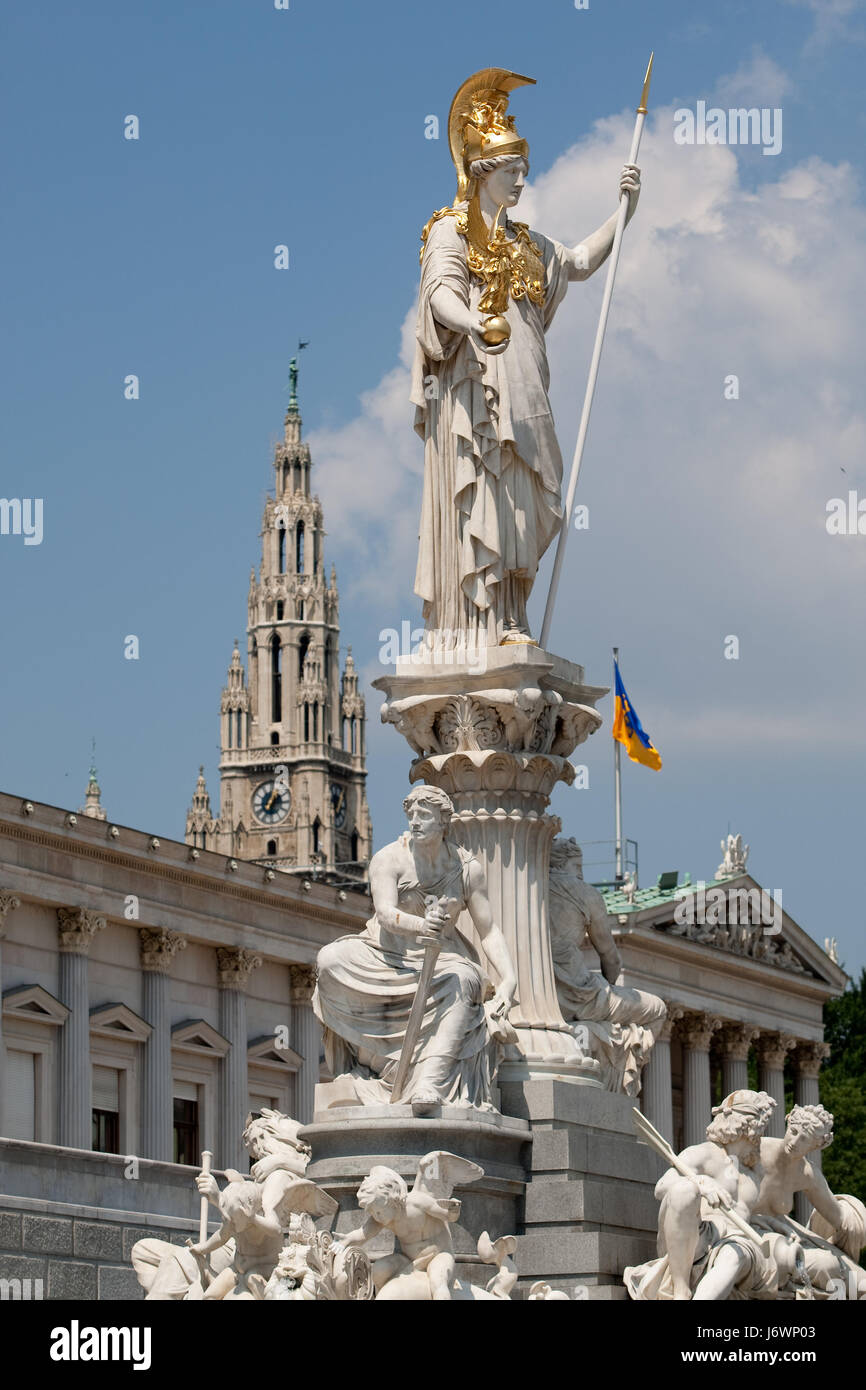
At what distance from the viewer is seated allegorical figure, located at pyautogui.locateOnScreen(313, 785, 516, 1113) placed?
16.3 meters

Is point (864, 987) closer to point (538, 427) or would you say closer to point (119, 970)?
point (119, 970)

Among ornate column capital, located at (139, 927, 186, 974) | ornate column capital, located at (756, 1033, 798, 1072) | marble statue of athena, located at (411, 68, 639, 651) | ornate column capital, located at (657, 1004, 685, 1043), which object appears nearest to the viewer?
marble statue of athena, located at (411, 68, 639, 651)

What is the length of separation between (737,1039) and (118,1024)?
104 feet

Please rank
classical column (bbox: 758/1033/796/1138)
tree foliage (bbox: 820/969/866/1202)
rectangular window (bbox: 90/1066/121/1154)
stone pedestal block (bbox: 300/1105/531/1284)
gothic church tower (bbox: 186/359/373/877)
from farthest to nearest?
gothic church tower (bbox: 186/359/373/877)
classical column (bbox: 758/1033/796/1138)
tree foliage (bbox: 820/969/866/1202)
rectangular window (bbox: 90/1066/121/1154)
stone pedestal block (bbox: 300/1105/531/1284)

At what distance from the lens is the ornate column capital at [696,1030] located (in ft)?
304

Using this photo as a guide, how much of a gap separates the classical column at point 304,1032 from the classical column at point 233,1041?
77.0 inches

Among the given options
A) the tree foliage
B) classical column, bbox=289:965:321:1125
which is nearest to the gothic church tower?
the tree foliage

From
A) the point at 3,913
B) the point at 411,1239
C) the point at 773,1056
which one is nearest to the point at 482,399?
the point at 411,1239

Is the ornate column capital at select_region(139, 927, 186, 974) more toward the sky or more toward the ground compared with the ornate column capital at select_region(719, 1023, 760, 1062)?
more toward the ground

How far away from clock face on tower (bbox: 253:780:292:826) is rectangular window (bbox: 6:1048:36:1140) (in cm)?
11413

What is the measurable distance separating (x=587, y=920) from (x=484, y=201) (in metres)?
4.97

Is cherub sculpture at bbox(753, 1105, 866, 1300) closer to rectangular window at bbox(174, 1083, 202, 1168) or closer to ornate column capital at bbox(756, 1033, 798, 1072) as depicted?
rectangular window at bbox(174, 1083, 202, 1168)
